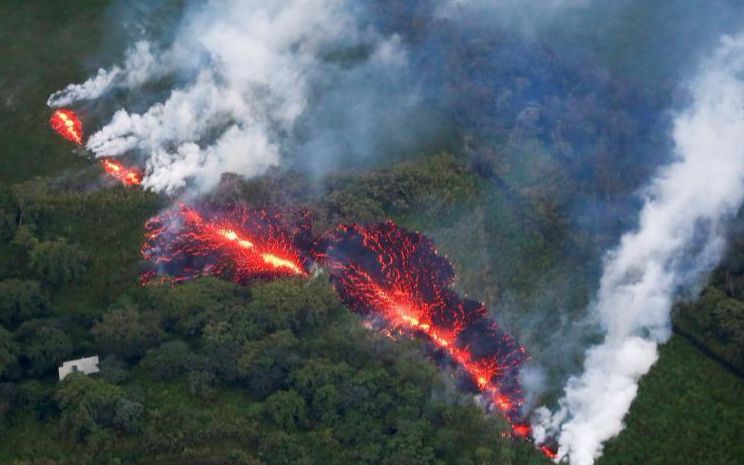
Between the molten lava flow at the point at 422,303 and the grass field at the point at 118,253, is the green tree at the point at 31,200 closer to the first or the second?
the grass field at the point at 118,253

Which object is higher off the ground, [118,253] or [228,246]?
[228,246]

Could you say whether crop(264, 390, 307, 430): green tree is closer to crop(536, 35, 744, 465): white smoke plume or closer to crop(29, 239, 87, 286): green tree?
crop(536, 35, 744, 465): white smoke plume

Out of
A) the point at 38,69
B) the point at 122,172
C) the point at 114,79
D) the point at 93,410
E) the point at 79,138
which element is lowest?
the point at 93,410

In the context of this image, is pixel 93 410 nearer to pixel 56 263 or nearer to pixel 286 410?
pixel 286 410

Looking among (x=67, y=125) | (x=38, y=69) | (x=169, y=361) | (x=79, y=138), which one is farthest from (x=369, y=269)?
(x=38, y=69)

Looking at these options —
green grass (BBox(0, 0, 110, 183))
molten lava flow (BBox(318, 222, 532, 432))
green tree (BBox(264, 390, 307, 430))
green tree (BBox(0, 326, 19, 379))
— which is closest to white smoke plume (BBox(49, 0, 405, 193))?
green grass (BBox(0, 0, 110, 183))

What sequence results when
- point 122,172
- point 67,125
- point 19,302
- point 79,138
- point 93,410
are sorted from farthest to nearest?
point 67,125, point 79,138, point 122,172, point 19,302, point 93,410

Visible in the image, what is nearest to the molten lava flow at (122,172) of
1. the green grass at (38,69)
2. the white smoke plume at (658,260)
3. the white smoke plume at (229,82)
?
the white smoke plume at (229,82)

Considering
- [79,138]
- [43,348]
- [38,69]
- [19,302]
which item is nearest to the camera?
[43,348]
